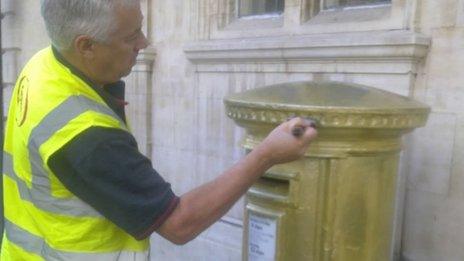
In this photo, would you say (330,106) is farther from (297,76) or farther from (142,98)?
(142,98)

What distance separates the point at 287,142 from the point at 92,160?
0.56m

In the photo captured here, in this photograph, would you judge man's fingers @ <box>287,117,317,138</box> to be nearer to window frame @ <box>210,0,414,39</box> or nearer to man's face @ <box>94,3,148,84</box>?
man's face @ <box>94,3,148,84</box>

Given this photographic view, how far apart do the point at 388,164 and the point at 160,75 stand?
317cm

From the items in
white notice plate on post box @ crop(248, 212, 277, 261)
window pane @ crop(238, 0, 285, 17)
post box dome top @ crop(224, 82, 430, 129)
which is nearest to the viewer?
post box dome top @ crop(224, 82, 430, 129)

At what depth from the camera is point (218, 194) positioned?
145 centimetres

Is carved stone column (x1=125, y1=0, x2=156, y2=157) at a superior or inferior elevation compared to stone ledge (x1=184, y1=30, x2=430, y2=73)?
inferior

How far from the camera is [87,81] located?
149 centimetres

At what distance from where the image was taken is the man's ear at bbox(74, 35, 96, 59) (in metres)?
1.44

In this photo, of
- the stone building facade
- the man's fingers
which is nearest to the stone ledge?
the stone building facade

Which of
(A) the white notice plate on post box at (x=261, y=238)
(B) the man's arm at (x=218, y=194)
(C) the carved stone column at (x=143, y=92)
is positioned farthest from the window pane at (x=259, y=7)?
(B) the man's arm at (x=218, y=194)

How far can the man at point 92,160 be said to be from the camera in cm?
136

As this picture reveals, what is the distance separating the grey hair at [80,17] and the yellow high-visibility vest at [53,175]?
0.11 meters

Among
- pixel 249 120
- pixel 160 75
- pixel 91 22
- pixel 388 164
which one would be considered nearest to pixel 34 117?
pixel 91 22

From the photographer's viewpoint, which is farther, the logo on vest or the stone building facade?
the stone building facade
